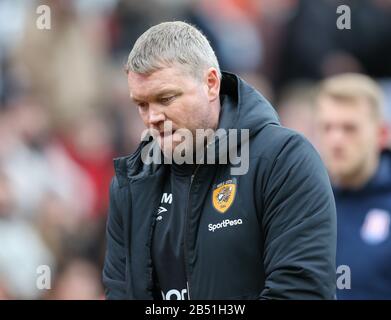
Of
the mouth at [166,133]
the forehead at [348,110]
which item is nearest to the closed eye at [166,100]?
the mouth at [166,133]

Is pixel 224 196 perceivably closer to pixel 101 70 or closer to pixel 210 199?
pixel 210 199

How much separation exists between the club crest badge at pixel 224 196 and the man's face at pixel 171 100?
0.24 m

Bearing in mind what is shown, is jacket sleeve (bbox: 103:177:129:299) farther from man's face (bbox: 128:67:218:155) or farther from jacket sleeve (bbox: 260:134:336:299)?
jacket sleeve (bbox: 260:134:336:299)

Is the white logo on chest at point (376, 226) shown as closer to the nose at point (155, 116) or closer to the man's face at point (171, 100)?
the man's face at point (171, 100)

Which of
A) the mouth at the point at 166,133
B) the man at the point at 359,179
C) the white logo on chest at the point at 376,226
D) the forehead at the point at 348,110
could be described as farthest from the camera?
the forehead at the point at 348,110

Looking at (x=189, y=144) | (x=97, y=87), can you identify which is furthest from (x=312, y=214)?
(x=97, y=87)

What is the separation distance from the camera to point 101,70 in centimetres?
838

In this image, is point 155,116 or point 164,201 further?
point 164,201

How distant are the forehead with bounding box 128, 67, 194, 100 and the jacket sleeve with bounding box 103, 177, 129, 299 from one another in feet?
1.46

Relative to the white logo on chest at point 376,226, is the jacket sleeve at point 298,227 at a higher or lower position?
higher

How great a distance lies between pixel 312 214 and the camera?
3049 mm

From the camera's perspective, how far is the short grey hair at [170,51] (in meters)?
3.21

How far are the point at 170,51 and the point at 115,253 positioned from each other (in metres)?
0.83

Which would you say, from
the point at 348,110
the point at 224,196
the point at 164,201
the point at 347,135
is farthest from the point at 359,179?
the point at 224,196
